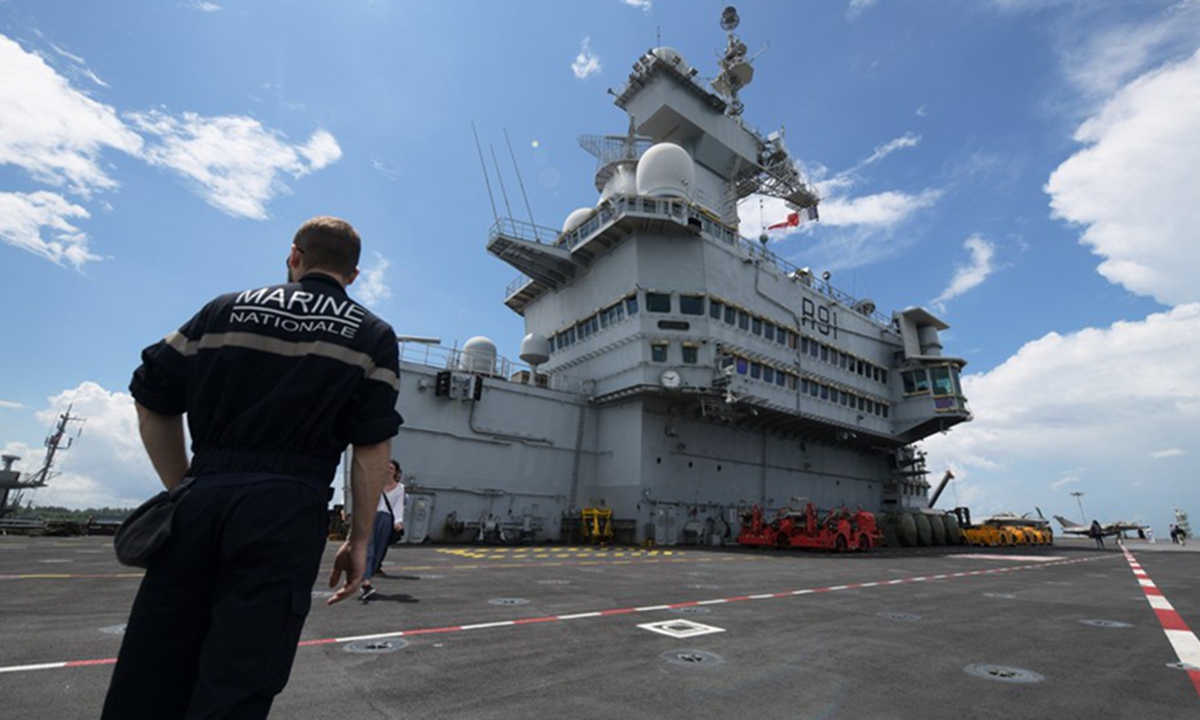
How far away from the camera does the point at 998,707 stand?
3.86 m

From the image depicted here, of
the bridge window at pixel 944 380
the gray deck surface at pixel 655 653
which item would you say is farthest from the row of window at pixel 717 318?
the gray deck surface at pixel 655 653

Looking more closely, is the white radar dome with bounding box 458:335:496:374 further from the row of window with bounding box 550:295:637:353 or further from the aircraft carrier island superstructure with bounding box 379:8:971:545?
the row of window with bounding box 550:295:637:353

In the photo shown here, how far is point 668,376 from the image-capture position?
23.0 meters

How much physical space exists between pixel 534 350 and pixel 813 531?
1532 cm

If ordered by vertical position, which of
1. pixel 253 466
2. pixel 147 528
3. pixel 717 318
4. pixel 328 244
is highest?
pixel 717 318

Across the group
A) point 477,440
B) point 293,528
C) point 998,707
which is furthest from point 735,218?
point 293,528

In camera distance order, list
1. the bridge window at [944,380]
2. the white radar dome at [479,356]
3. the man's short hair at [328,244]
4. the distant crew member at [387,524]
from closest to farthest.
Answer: the man's short hair at [328,244]
the distant crew member at [387,524]
the white radar dome at [479,356]
the bridge window at [944,380]

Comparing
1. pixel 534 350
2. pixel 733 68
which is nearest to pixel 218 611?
pixel 534 350

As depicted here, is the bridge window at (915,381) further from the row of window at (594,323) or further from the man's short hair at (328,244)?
the man's short hair at (328,244)

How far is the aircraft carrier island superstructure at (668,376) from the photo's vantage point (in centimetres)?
2227

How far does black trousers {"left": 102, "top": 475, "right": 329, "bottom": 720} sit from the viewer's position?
166 centimetres

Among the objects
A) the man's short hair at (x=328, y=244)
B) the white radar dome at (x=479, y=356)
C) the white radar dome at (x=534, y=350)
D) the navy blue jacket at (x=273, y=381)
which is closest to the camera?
the navy blue jacket at (x=273, y=381)

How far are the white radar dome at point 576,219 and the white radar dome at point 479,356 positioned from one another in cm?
782

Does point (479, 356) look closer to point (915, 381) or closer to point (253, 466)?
point (253, 466)
